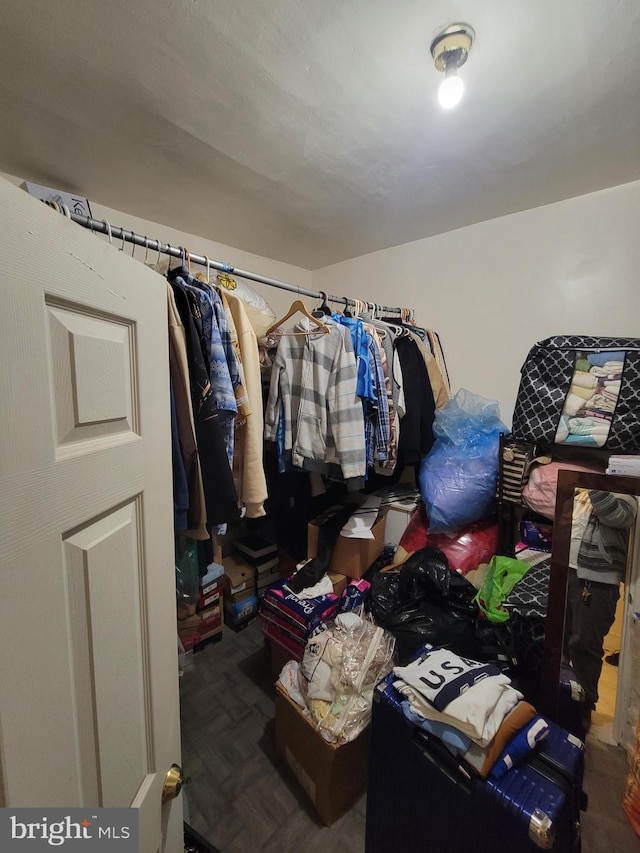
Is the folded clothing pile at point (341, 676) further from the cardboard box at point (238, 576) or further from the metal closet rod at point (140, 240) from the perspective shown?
the metal closet rod at point (140, 240)

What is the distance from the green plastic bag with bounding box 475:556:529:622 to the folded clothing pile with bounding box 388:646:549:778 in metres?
0.49

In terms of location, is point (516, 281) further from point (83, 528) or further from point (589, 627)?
point (83, 528)

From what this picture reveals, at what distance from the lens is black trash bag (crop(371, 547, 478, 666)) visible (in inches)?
51.8

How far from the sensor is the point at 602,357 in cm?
141

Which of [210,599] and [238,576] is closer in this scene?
[210,599]

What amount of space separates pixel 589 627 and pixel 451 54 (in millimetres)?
1811

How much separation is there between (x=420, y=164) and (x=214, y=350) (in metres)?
1.18

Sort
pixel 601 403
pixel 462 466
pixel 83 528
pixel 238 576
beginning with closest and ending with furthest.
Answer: pixel 83 528 < pixel 601 403 < pixel 462 466 < pixel 238 576

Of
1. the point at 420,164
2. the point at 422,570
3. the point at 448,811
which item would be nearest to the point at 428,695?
the point at 448,811

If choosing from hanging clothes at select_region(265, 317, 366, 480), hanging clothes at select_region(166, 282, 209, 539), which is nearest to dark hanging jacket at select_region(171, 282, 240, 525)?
hanging clothes at select_region(166, 282, 209, 539)

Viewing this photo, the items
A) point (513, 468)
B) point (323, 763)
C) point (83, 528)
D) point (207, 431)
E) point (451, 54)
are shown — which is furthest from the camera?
point (513, 468)

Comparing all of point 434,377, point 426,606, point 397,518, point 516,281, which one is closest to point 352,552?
point 397,518

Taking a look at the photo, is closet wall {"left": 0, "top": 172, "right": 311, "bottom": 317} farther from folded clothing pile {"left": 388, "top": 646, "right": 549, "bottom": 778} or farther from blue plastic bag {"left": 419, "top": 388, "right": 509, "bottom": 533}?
folded clothing pile {"left": 388, "top": 646, "right": 549, "bottom": 778}

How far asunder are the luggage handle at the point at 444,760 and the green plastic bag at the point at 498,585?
650 millimetres
